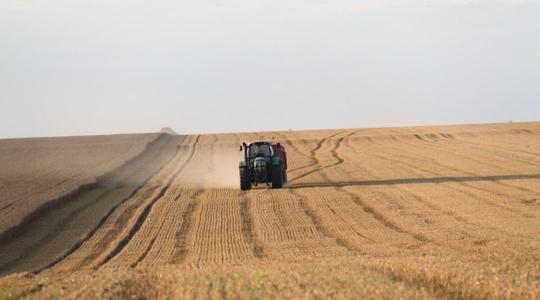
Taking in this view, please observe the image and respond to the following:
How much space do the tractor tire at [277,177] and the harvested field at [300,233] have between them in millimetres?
518

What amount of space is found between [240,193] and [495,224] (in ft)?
37.1

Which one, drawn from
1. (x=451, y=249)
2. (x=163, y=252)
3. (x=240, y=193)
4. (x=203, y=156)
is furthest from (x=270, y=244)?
(x=203, y=156)

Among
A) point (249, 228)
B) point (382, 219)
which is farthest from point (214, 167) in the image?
point (249, 228)

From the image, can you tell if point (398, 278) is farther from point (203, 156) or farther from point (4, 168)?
point (203, 156)

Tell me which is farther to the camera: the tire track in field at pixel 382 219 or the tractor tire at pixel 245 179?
the tractor tire at pixel 245 179

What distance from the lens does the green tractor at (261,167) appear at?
3203 cm

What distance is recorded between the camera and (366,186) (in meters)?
33.2

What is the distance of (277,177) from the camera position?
32406mm

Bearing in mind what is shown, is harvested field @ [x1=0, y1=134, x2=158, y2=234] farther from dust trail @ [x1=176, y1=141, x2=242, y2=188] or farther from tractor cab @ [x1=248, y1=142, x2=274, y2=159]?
tractor cab @ [x1=248, y1=142, x2=274, y2=159]

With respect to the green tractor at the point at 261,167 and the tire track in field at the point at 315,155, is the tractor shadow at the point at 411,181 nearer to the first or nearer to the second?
the green tractor at the point at 261,167

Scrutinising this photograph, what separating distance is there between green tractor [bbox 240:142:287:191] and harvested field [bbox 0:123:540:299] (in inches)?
25.8

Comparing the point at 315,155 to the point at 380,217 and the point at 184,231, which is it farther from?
the point at 184,231

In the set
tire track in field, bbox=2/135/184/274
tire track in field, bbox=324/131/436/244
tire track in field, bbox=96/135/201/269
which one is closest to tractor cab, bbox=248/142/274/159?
tire track in field, bbox=324/131/436/244

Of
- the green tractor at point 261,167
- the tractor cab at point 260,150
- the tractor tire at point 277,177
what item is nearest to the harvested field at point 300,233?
the tractor tire at point 277,177
